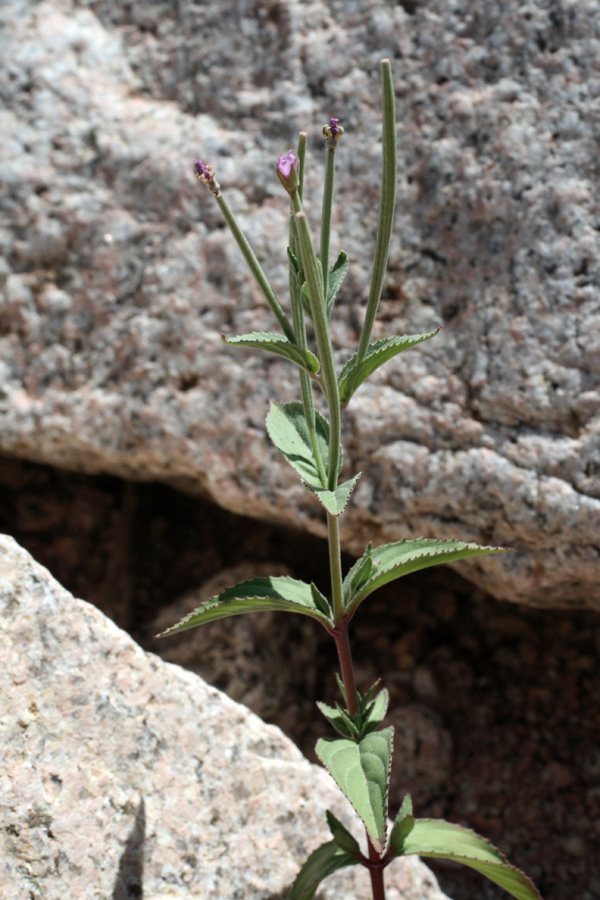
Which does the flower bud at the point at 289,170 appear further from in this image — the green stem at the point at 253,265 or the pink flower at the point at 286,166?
the green stem at the point at 253,265

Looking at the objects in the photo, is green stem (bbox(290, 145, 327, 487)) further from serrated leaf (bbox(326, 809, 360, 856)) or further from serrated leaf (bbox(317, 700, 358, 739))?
serrated leaf (bbox(326, 809, 360, 856))

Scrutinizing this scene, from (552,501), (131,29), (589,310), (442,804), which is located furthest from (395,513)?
(131,29)

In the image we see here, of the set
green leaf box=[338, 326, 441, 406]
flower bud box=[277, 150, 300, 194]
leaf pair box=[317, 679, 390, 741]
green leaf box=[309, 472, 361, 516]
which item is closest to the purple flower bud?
flower bud box=[277, 150, 300, 194]

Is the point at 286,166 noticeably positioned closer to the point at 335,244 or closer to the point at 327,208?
the point at 327,208

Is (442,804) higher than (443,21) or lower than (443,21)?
lower

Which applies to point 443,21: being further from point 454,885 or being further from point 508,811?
point 454,885

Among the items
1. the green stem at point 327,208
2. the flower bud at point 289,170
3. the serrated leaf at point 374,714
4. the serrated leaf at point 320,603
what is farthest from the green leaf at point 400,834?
the flower bud at point 289,170

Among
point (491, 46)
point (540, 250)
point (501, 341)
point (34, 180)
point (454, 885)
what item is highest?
point (491, 46)
